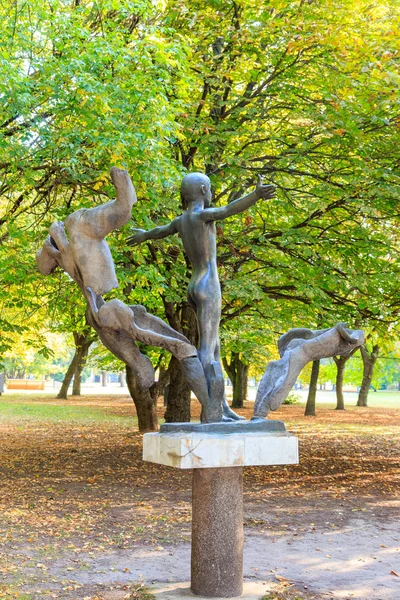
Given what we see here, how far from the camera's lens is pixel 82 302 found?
15125 millimetres

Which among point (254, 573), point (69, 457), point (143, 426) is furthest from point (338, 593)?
point (143, 426)

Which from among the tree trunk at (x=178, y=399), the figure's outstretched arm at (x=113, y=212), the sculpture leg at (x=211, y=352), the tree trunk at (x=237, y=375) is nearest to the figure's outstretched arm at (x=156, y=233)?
the figure's outstretched arm at (x=113, y=212)

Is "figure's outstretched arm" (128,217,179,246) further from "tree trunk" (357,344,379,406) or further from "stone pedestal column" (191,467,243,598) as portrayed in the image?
"tree trunk" (357,344,379,406)

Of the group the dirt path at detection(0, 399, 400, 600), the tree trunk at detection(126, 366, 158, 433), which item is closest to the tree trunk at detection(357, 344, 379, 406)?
the tree trunk at detection(126, 366, 158, 433)

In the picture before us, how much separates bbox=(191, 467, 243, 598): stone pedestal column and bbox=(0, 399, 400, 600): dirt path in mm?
732

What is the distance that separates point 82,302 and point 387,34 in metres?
7.80

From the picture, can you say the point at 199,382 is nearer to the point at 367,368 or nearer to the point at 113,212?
the point at 113,212

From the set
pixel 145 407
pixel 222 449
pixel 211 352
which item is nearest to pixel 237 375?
pixel 145 407

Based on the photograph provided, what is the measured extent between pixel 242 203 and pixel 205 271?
2.69ft

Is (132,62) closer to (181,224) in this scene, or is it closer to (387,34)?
(387,34)

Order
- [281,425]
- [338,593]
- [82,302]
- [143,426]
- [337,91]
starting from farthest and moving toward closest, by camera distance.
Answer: [143,426]
[82,302]
[337,91]
[338,593]
[281,425]

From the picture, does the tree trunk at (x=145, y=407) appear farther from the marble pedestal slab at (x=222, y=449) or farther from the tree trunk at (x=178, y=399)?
the marble pedestal slab at (x=222, y=449)

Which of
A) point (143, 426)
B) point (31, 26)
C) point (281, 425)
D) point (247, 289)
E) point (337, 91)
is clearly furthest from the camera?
point (143, 426)

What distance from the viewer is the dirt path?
709 centimetres
